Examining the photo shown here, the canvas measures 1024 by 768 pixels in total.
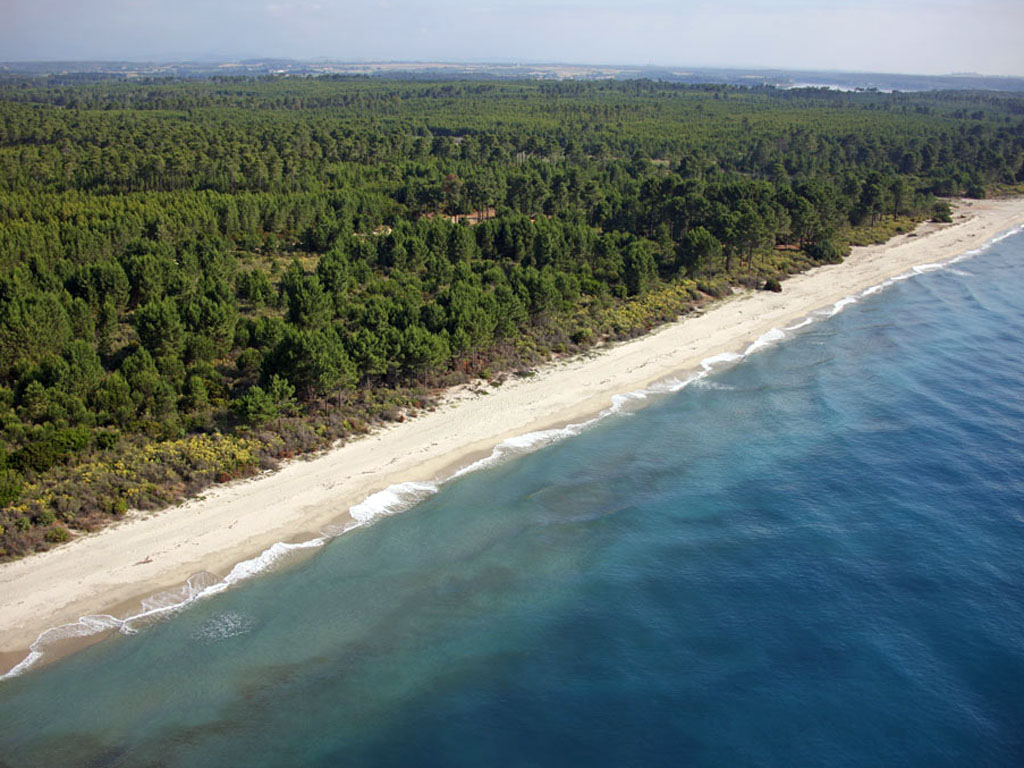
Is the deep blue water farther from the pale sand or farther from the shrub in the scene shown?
the shrub

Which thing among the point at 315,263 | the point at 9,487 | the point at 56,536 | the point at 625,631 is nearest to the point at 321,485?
the point at 56,536

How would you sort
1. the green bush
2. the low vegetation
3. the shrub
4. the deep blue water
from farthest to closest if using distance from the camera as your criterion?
the low vegetation
the green bush
the shrub
the deep blue water

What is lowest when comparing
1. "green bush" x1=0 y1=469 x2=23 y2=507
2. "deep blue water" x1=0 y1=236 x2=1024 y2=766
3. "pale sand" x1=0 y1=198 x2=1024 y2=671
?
"deep blue water" x1=0 y1=236 x2=1024 y2=766

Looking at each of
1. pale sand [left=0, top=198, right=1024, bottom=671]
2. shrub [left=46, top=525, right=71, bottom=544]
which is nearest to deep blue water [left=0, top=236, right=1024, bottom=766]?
pale sand [left=0, top=198, right=1024, bottom=671]

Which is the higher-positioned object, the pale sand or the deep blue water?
the pale sand

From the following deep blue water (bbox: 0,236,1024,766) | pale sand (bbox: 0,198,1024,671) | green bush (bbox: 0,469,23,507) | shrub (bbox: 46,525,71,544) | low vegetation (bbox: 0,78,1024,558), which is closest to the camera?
deep blue water (bbox: 0,236,1024,766)

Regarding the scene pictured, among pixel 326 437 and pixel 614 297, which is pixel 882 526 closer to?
pixel 326 437

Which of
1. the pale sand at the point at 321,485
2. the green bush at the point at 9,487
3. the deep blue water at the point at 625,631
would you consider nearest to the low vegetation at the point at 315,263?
the green bush at the point at 9,487
